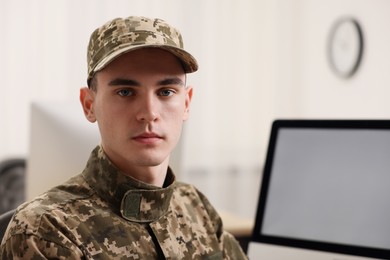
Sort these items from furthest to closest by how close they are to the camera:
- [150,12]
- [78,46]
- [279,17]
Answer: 1. [279,17]
2. [150,12]
3. [78,46]

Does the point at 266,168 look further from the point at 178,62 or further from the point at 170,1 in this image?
the point at 170,1

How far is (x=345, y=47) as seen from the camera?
14.5 ft

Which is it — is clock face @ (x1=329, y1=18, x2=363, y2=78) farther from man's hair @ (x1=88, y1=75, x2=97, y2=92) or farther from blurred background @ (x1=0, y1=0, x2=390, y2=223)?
man's hair @ (x1=88, y1=75, x2=97, y2=92)

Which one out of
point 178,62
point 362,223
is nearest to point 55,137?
point 178,62

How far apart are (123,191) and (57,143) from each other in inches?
29.0

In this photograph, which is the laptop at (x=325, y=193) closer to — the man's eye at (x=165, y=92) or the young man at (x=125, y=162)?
the young man at (x=125, y=162)

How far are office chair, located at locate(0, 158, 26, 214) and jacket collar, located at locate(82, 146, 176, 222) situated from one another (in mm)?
2165

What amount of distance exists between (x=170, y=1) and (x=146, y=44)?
311 centimetres

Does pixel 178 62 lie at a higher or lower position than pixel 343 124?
higher

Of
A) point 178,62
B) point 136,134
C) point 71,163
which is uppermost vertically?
point 178,62

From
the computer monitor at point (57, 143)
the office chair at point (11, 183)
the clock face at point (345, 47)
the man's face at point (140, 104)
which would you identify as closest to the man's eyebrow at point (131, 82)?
the man's face at point (140, 104)

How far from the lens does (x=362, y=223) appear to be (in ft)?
4.52

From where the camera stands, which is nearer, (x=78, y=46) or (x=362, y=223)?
(x=362, y=223)

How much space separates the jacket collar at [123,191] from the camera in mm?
1126
